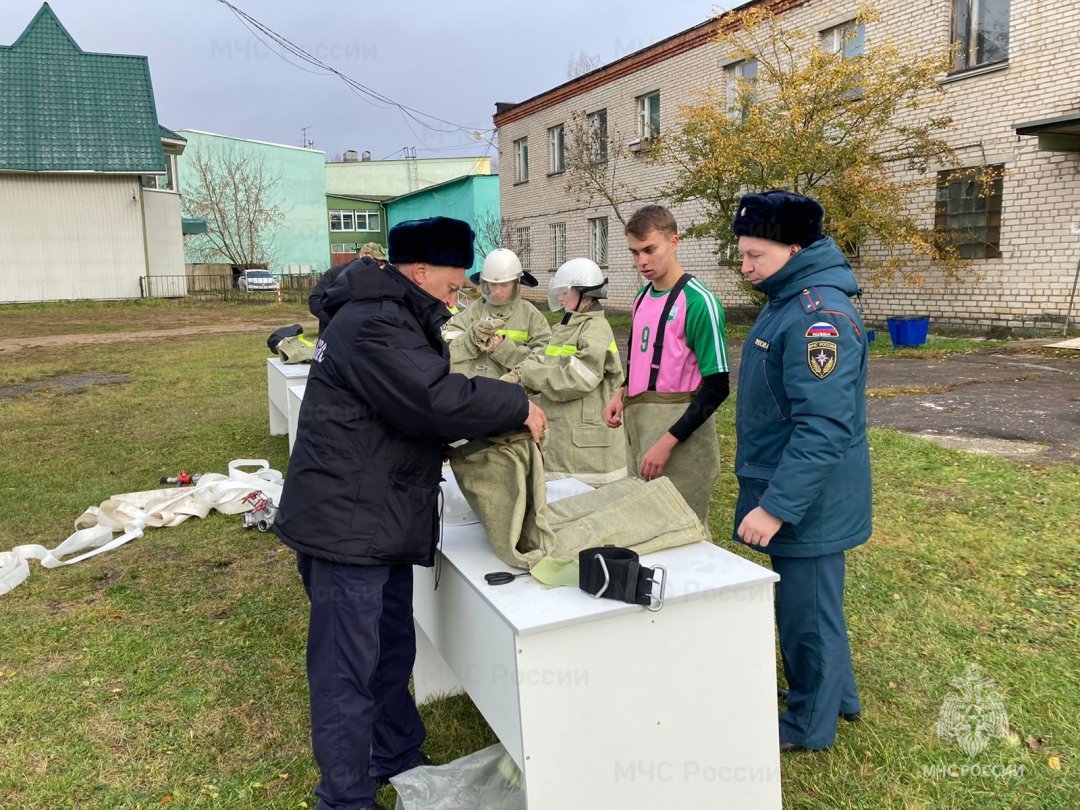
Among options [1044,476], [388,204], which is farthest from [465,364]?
[388,204]

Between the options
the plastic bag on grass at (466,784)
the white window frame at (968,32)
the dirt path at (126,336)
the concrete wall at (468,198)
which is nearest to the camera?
the plastic bag on grass at (466,784)

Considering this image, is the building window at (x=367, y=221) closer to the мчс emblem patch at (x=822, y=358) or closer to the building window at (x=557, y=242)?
the building window at (x=557, y=242)

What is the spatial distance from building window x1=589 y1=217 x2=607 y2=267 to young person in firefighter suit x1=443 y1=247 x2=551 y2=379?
18159 millimetres

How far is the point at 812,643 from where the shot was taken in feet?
8.39

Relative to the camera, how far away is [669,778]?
2117mm

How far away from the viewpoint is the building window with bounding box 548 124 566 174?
79.5ft

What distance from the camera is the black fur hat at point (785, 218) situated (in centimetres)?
241

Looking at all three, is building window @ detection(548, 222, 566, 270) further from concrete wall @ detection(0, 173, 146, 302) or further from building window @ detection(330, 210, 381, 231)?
building window @ detection(330, 210, 381, 231)

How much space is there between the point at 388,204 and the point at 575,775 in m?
48.1

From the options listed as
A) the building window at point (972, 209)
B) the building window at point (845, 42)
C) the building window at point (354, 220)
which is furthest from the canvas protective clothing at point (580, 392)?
the building window at point (354, 220)

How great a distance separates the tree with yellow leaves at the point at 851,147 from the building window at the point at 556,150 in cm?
1012

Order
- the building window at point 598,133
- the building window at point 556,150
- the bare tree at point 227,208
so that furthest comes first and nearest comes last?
1. the bare tree at point 227,208
2. the building window at point 556,150
3. the building window at point 598,133

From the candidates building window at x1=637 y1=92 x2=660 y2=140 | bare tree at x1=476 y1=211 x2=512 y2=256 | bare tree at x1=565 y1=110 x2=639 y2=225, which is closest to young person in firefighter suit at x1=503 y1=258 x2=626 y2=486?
bare tree at x1=565 y1=110 x2=639 y2=225

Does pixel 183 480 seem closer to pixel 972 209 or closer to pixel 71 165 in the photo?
pixel 972 209
